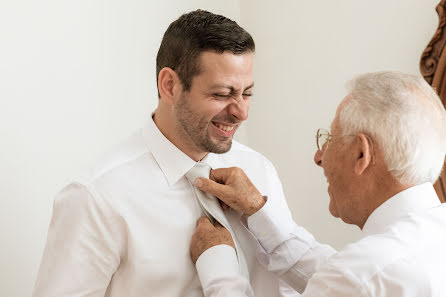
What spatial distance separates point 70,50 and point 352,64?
1.28 meters

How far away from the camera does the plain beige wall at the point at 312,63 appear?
2633 mm

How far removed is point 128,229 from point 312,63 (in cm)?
163

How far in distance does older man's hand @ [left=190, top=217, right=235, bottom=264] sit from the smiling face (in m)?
0.20

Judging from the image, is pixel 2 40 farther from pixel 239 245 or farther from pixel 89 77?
pixel 239 245

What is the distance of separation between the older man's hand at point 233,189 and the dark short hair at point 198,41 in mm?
251

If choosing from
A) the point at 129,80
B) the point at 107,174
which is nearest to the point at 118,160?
the point at 107,174

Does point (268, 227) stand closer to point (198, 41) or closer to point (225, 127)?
point (225, 127)

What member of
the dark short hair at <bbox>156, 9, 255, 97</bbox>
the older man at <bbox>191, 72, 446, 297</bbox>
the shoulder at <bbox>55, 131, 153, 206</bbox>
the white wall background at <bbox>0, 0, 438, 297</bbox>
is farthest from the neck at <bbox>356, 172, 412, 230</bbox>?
the white wall background at <bbox>0, 0, 438, 297</bbox>

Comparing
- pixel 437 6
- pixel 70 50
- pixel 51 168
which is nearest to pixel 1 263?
pixel 51 168

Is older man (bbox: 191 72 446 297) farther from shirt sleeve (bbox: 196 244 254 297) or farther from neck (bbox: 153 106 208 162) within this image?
neck (bbox: 153 106 208 162)

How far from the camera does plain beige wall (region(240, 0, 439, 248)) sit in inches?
104

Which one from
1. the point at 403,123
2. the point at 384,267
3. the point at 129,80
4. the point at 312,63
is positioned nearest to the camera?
the point at 384,267

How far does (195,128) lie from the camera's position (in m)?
1.57

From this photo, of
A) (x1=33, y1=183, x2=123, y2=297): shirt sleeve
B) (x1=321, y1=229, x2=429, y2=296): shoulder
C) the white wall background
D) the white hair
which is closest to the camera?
(x1=321, y1=229, x2=429, y2=296): shoulder
